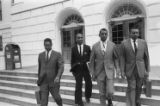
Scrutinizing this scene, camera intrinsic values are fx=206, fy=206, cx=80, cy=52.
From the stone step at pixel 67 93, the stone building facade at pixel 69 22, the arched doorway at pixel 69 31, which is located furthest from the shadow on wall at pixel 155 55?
the arched doorway at pixel 69 31

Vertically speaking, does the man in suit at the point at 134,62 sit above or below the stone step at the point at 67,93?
above

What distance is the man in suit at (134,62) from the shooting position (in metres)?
4.25

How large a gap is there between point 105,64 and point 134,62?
2.01 feet

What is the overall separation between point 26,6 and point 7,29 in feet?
10.6

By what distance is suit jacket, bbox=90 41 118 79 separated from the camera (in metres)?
4.45

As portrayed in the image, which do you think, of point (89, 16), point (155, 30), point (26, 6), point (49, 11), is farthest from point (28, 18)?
point (155, 30)

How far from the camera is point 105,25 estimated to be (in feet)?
32.3

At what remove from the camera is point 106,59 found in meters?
4.45

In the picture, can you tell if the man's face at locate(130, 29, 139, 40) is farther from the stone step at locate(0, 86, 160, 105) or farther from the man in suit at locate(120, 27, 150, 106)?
the stone step at locate(0, 86, 160, 105)

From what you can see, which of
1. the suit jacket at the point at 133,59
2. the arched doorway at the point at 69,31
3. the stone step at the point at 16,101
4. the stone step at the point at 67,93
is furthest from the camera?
the arched doorway at the point at 69,31

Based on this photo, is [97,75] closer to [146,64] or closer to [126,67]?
[126,67]

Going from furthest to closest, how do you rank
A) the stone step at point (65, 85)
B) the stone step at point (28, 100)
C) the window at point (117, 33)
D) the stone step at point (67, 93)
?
the window at point (117, 33) → the stone step at point (28, 100) → the stone step at point (65, 85) → the stone step at point (67, 93)

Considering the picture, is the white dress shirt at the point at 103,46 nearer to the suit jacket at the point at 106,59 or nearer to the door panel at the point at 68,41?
the suit jacket at the point at 106,59

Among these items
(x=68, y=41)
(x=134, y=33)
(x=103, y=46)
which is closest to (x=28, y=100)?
(x=103, y=46)
